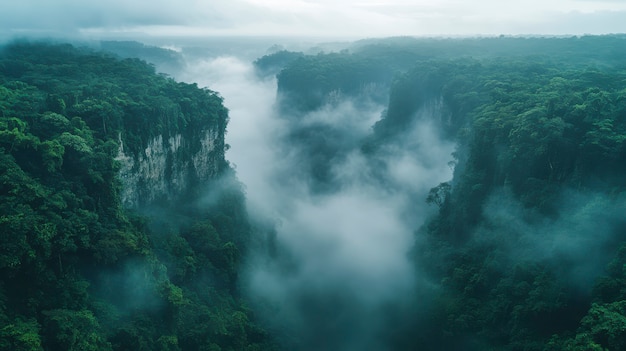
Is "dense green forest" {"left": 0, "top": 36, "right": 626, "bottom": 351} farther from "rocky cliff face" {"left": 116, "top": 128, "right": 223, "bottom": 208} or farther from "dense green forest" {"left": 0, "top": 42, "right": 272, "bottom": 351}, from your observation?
"rocky cliff face" {"left": 116, "top": 128, "right": 223, "bottom": 208}

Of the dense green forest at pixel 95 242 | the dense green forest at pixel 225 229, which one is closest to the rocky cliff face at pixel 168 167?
the dense green forest at pixel 225 229

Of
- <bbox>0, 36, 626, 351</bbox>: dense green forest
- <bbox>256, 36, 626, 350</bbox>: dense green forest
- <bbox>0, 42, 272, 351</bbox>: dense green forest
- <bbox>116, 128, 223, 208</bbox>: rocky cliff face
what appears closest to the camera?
<bbox>0, 42, 272, 351</bbox>: dense green forest

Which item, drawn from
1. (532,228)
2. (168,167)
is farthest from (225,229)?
(532,228)

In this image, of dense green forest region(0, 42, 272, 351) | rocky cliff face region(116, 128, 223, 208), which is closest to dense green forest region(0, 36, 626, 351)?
dense green forest region(0, 42, 272, 351)

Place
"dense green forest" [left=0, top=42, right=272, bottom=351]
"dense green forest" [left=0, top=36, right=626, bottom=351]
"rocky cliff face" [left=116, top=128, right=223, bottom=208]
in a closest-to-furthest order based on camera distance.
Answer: "dense green forest" [left=0, top=42, right=272, bottom=351], "dense green forest" [left=0, top=36, right=626, bottom=351], "rocky cliff face" [left=116, top=128, right=223, bottom=208]

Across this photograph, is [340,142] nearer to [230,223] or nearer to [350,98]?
[350,98]

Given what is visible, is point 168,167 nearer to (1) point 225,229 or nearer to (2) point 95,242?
(1) point 225,229

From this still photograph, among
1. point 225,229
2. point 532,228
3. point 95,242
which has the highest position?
point 95,242

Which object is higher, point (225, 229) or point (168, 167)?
point (168, 167)
